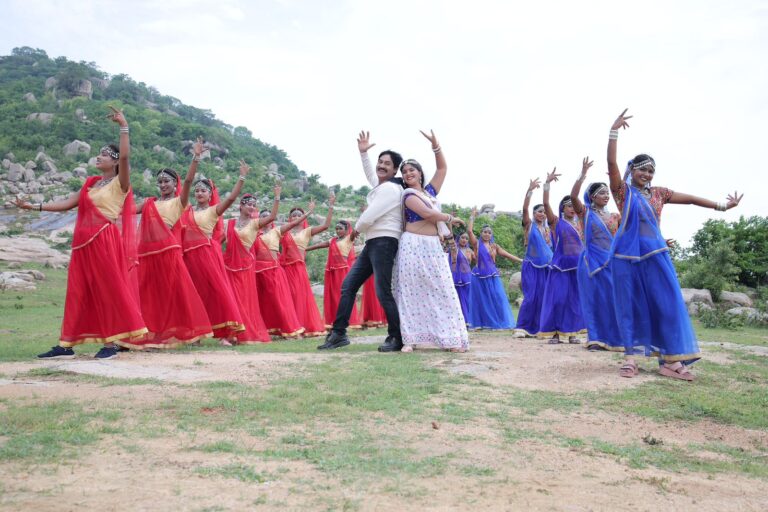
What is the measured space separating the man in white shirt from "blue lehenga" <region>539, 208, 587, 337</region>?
305cm

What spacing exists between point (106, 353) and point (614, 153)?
5.16 m

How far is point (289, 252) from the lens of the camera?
1159cm

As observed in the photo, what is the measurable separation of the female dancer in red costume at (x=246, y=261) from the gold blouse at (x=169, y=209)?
1415 millimetres

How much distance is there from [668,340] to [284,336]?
635 cm

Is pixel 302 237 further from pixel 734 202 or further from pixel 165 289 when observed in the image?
pixel 734 202

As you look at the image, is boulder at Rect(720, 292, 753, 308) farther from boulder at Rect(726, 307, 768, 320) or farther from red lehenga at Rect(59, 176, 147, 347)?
red lehenga at Rect(59, 176, 147, 347)

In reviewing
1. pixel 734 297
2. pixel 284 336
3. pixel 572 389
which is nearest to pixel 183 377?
pixel 572 389

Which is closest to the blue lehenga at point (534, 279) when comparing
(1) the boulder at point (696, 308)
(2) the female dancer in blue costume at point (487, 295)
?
(2) the female dancer in blue costume at point (487, 295)

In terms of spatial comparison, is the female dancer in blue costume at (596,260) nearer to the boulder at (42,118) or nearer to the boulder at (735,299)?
the boulder at (735,299)

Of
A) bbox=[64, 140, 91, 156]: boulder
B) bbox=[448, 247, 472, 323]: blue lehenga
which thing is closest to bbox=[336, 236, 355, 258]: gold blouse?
bbox=[448, 247, 472, 323]: blue lehenga

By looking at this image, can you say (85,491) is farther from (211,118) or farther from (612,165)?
(211,118)

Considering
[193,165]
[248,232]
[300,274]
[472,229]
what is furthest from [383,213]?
[472,229]

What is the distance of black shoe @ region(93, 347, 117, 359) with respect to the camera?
6.15 metres

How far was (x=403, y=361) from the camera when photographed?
5758mm
